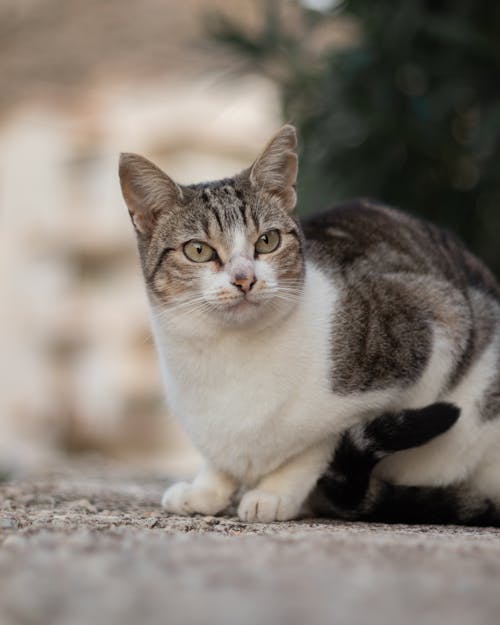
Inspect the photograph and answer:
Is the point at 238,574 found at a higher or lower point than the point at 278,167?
lower

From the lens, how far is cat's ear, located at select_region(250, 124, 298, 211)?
3045 millimetres

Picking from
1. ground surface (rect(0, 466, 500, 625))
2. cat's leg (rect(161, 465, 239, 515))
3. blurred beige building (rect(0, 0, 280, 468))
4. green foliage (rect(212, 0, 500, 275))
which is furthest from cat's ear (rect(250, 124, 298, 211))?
blurred beige building (rect(0, 0, 280, 468))

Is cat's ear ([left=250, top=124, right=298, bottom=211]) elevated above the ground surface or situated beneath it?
elevated above

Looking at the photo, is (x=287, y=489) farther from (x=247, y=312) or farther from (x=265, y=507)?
(x=247, y=312)

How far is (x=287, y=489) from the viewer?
9.14 feet

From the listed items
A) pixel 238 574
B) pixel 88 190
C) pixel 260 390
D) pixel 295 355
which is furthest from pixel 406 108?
pixel 88 190

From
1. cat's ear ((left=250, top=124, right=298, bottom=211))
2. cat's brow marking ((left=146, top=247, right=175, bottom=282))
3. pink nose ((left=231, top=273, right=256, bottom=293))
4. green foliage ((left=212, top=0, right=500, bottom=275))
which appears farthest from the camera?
green foliage ((left=212, top=0, right=500, bottom=275))

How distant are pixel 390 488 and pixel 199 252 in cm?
97

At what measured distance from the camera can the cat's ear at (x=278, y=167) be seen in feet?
9.99

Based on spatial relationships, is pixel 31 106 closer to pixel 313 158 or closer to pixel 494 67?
pixel 313 158

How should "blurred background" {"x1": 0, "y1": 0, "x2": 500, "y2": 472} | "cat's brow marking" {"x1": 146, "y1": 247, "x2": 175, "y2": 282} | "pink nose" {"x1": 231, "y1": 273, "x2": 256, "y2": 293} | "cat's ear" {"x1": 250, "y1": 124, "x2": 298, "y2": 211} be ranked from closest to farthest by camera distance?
"pink nose" {"x1": 231, "y1": 273, "x2": 256, "y2": 293} → "cat's brow marking" {"x1": 146, "y1": 247, "x2": 175, "y2": 282} → "cat's ear" {"x1": 250, "y1": 124, "x2": 298, "y2": 211} → "blurred background" {"x1": 0, "y1": 0, "x2": 500, "y2": 472}

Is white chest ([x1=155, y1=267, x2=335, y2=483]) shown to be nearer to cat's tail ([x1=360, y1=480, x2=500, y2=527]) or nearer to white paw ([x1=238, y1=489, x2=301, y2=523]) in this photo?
white paw ([x1=238, y1=489, x2=301, y2=523])

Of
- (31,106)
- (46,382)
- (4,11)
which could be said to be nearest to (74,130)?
(31,106)

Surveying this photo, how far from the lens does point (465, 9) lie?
4855mm
